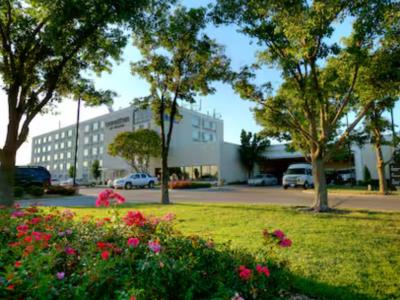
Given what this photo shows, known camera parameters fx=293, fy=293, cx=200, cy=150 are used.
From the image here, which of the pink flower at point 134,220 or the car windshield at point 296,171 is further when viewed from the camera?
the car windshield at point 296,171

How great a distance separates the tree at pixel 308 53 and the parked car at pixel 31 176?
19.6 metres

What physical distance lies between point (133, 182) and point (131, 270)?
31672 mm

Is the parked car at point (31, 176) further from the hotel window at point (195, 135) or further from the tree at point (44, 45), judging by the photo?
the hotel window at point (195, 135)

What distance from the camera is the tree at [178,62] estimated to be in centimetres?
1341

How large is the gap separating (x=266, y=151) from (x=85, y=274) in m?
42.4

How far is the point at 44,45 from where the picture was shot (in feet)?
37.1

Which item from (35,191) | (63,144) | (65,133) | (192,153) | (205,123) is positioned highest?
(65,133)

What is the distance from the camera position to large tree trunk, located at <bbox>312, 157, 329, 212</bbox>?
1167cm

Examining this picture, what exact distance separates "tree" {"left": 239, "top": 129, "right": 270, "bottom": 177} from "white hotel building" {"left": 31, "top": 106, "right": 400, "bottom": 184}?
978 millimetres

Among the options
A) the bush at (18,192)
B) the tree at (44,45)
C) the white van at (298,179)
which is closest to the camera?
the tree at (44,45)

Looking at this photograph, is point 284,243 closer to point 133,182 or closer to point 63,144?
point 133,182

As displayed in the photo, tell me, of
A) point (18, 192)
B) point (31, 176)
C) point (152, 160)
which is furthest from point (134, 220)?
point (152, 160)

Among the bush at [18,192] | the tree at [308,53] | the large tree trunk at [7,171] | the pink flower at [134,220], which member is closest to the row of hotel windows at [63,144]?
the bush at [18,192]

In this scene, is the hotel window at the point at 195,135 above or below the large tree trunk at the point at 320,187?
above
